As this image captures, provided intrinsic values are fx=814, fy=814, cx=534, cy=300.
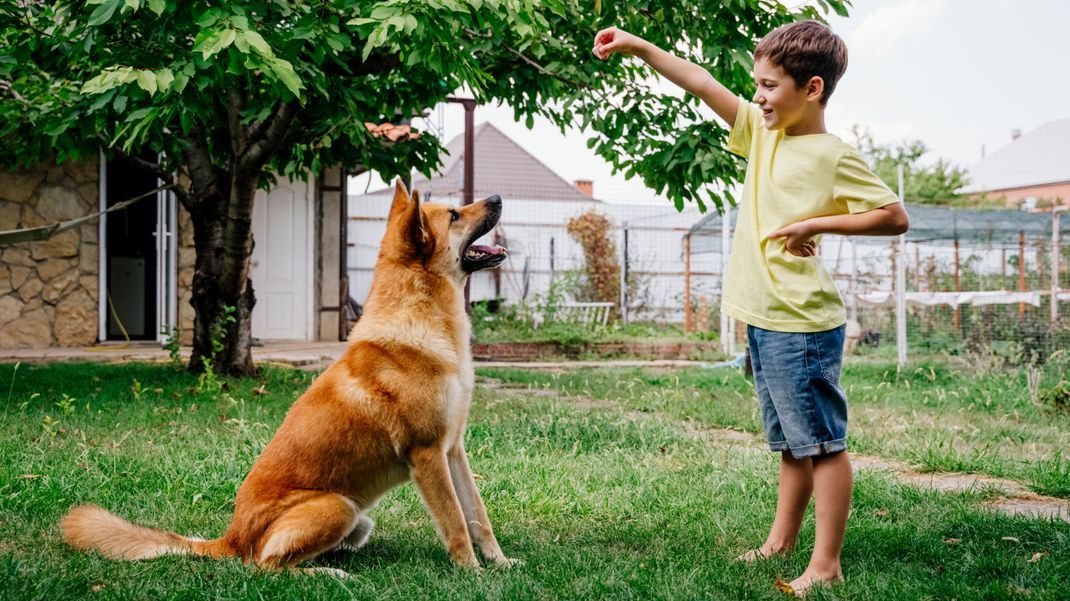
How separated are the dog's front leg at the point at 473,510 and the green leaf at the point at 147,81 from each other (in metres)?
2.01

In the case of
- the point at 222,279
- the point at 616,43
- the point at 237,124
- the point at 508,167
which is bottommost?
the point at 222,279

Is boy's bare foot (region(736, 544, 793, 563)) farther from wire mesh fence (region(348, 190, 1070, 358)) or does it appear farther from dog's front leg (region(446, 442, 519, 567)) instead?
→ wire mesh fence (region(348, 190, 1070, 358))

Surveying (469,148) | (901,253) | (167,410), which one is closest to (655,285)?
(469,148)

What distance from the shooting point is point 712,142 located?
18.0ft

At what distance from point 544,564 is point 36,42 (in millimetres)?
4766

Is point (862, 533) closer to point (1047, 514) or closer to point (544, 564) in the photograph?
point (1047, 514)

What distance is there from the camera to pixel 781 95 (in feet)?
7.95

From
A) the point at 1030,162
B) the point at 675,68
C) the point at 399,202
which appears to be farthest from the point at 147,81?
the point at 1030,162

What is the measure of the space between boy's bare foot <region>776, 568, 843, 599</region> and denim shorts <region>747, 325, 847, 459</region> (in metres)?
0.36

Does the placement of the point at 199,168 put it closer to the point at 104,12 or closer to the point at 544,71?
the point at 544,71

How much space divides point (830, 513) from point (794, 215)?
0.90 meters

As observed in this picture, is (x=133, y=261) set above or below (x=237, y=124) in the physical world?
below

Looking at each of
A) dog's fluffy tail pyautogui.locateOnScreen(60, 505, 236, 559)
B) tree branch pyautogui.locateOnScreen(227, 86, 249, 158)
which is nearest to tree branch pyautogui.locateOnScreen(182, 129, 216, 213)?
tree branch pyautogui.locateOnScreen(227, 86, 249, 158)

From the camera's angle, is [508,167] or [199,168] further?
[508,167]
